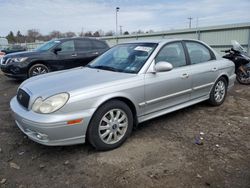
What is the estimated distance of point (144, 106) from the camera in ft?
12.0

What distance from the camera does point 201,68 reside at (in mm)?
4609

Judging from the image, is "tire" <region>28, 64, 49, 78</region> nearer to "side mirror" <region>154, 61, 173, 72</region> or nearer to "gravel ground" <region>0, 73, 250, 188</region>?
"gravel ground" <region>0, 73, 250, 188</region>

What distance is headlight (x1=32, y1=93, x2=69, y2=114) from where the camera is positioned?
2910mm

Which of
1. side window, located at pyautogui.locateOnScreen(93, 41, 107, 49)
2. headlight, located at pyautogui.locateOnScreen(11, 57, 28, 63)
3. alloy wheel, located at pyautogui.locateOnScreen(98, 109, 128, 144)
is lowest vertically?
alloy wheel, located at pyautogui.locateOnScreen(98, 109, 128, 144)

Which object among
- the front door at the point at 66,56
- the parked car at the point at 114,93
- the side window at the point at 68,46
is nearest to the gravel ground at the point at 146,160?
the parked car at the point at 114,93

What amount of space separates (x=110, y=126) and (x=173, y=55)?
5.98 feet

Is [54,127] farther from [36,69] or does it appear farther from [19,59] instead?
[19,59]

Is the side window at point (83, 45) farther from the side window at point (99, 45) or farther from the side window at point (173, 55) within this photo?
the side window at point (173, 55)

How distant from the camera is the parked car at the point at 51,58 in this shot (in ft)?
26.3

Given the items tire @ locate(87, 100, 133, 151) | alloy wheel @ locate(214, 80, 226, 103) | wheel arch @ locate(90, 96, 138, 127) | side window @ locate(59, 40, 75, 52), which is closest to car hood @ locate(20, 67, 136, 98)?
wheel arch @ locate(90, 96, 138, 127)

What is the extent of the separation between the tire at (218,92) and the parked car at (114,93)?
0.22 meters

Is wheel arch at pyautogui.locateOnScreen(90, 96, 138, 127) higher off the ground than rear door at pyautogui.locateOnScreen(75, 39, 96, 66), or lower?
lower

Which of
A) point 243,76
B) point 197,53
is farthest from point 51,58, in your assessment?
point 243,76

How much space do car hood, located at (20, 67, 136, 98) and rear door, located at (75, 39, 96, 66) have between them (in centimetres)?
510
